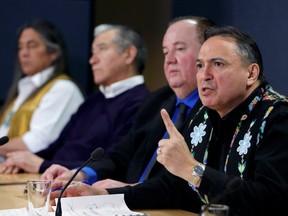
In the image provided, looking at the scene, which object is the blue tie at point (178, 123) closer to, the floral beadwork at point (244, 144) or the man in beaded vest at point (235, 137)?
the man in beaded vest at point (235, 137)

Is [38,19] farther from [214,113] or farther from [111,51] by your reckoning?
[214,113]

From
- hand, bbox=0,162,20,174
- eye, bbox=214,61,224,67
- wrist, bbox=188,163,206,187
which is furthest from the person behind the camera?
hand, bbox=0,162,20,174

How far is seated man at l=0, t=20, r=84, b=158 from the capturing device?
168 inches

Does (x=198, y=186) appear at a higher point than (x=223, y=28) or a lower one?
lower

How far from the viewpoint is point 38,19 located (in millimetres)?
4762

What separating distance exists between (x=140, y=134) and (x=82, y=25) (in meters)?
1.78

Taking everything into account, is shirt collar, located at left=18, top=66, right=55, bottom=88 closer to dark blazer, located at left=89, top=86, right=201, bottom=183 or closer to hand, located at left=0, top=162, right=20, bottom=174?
hand, located at left=0, top=162, right=20, bottom=174

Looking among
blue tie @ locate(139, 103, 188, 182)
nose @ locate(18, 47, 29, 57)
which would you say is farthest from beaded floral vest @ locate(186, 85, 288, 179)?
nose @ locate(18, 47, 29, 57)

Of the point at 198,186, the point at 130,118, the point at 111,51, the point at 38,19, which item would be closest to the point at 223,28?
the point at 198,186

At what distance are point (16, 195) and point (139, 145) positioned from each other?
799 millimetres

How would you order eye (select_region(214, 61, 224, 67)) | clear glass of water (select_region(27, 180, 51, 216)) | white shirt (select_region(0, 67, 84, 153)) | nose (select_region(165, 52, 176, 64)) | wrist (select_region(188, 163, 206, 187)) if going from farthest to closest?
white shirt (select_region(0, 67, 84, 153))
nose (select_region(165, 52, 176, 64))
eye (select_region(214, 61, 224, 67))
wrist (select_region(188, 163, 206, 187))
clear glass of water (select_region(27, 180, 51, 216))

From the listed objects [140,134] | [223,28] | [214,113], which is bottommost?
[140,134]

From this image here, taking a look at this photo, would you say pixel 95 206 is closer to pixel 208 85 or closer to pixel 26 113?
pixel 208 85

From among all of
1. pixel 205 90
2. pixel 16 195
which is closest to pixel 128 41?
pixel 16 195
